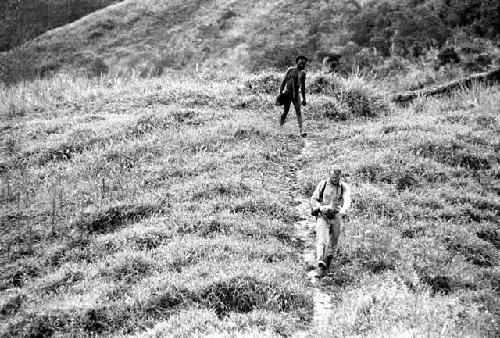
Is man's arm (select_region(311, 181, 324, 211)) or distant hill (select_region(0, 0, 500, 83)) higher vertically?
distant hill (select_region(0, 0, 500, 83))

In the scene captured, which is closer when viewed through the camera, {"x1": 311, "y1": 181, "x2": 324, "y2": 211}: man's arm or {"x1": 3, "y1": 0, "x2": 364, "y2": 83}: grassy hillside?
{"x1": 311, "y1": 181, "x2": 324, "y2": 211}: man's arm

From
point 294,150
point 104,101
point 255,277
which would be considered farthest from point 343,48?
point 255,277

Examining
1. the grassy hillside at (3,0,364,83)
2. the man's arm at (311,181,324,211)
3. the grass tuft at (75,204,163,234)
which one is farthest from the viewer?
the grassy hillside at (3,0,364,83)

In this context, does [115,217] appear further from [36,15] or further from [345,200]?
[36,15]

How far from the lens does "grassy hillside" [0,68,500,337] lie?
26.9ft

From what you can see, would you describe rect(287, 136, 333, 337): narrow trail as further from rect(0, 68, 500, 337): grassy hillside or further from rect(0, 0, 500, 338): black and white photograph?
rect(0, 68, 500, 337): grassy hillside

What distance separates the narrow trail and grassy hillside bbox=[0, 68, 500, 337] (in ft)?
0.60

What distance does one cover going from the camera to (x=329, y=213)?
379 inches

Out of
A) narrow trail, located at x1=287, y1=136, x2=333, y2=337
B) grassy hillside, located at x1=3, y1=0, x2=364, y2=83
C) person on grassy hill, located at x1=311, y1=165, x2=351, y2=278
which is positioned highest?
grassy hillside, located at x1=3, y1=0, x2=364, y2=83

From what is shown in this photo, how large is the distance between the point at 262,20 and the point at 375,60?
16.3 m

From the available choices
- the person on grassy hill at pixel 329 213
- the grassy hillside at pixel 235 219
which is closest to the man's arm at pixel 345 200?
the person on grassy hill at pixel 329 213

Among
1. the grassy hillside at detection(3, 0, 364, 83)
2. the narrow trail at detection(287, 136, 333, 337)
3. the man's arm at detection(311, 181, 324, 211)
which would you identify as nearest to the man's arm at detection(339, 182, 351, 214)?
the man's arm at detection(311, 181, 324, 211)

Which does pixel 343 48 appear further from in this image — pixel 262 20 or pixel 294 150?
pixel 294 150

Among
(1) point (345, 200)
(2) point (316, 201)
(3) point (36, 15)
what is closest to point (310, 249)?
(2) point (316, 201)
